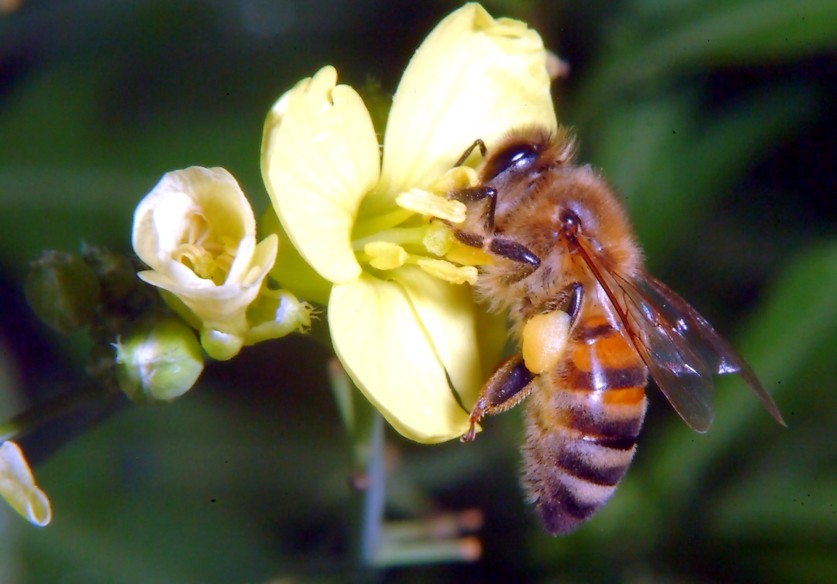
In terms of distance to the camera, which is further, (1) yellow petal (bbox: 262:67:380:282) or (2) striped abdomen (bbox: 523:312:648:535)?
(2) striped abdomen (bbox: 523:312:648:535)

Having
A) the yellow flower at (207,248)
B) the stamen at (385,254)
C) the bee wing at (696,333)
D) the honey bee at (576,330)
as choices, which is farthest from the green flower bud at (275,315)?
the bee wing at (696,333)

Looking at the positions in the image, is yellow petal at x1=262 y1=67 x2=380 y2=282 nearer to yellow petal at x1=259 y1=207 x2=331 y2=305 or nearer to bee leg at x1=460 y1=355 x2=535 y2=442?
yellow petal at x1=259 y1=207 x2=331 y2=305

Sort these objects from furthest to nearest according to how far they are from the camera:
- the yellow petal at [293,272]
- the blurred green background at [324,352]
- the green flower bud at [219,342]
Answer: the blurred green background at [324,352] < the yellow petal at [293,272] < the green flower bud at [219,342]

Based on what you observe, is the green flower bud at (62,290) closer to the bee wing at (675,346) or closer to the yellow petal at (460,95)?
the yellow petal at (460,95)

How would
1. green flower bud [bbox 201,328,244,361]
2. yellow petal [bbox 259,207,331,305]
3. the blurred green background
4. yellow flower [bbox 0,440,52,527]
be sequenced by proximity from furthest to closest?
the blurred green background → yellow petal [bbox 259,207,331,305] → green flower bud [bbox 201,328,244,361] → yellow flower [bbox 0,440,52,527]

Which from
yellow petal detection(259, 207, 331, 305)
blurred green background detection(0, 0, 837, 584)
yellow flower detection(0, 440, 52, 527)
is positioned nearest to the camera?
yellow flower detection(0, 440, 52, 527)

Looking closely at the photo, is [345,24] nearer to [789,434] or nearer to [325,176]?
[325,176]

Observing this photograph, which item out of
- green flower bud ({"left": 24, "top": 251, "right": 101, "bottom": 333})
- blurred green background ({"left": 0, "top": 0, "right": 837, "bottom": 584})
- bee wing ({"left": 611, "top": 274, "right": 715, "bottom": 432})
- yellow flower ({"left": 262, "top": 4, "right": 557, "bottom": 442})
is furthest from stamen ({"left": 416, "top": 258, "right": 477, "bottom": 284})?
blurred green background ({"left": 0, "top": 0, "right": 837, "bottom": 584})
